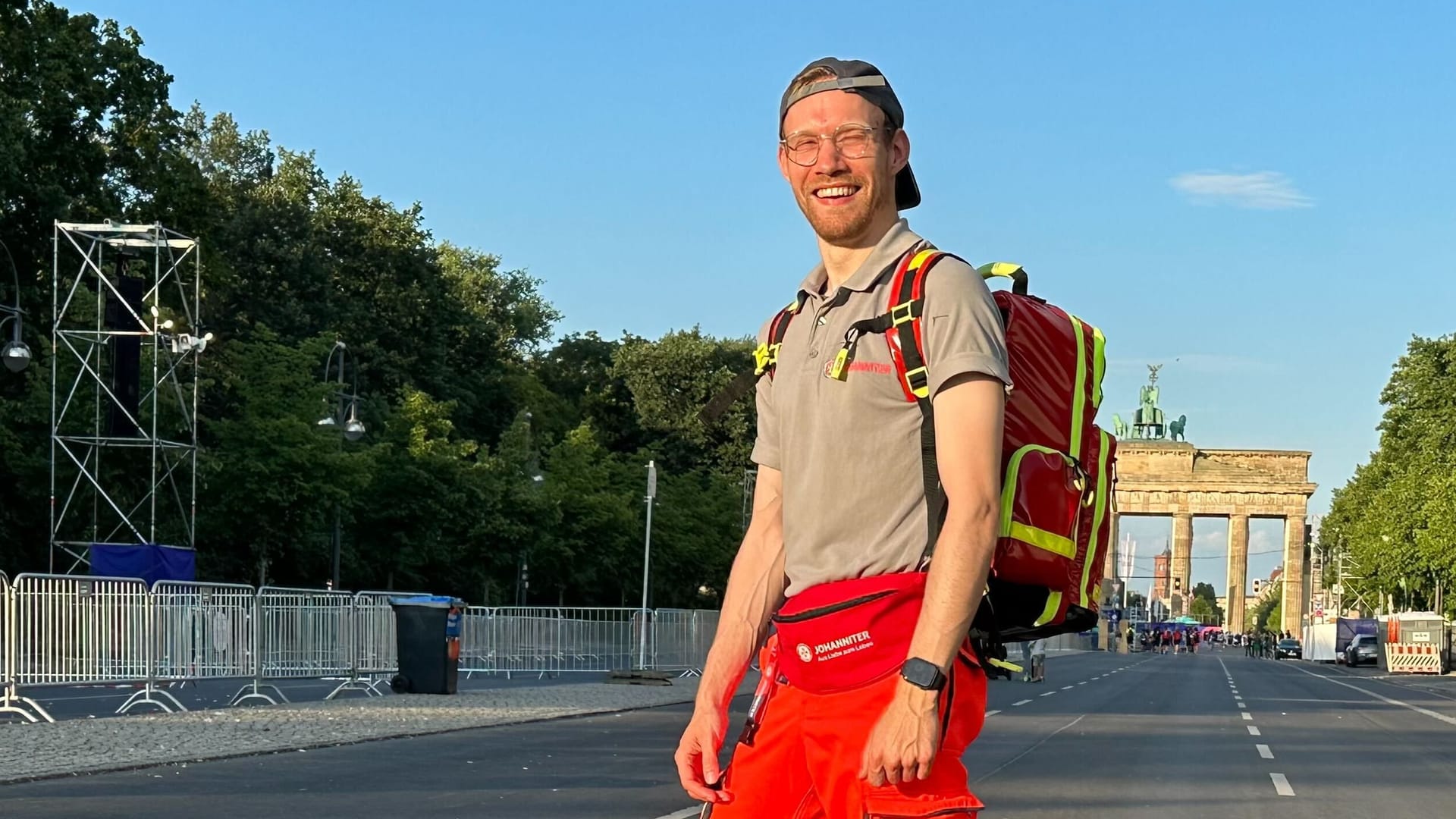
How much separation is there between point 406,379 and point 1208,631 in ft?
468

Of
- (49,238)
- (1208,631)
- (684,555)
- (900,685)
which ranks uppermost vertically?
(49,238)

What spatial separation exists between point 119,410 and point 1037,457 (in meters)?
31.3

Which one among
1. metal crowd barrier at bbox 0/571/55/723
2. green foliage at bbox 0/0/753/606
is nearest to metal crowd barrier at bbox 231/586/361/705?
metal crowd barrier at bbox 0/571/55/723

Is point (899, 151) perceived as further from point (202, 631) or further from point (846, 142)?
point (202, 631)

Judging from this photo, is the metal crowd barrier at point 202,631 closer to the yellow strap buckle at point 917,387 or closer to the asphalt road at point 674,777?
the asphalt road at point 674,777

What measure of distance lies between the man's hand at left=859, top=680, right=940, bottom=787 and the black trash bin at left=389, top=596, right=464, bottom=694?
23337 millimetres

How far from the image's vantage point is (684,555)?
199ft

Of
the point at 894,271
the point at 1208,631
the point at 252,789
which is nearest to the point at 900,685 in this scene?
the point at 894,271

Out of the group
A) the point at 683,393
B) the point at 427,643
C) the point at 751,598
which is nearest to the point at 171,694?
the point at 427,643

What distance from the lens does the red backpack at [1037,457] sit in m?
3.67

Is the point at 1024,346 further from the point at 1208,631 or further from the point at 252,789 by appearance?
the point at 1208,631

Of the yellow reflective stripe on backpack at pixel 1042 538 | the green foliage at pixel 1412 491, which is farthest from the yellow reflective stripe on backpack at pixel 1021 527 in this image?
the green foliage at pixel 1412 491

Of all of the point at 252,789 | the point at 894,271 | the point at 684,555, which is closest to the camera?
the point at 894,271

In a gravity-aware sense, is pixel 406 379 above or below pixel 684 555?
above
